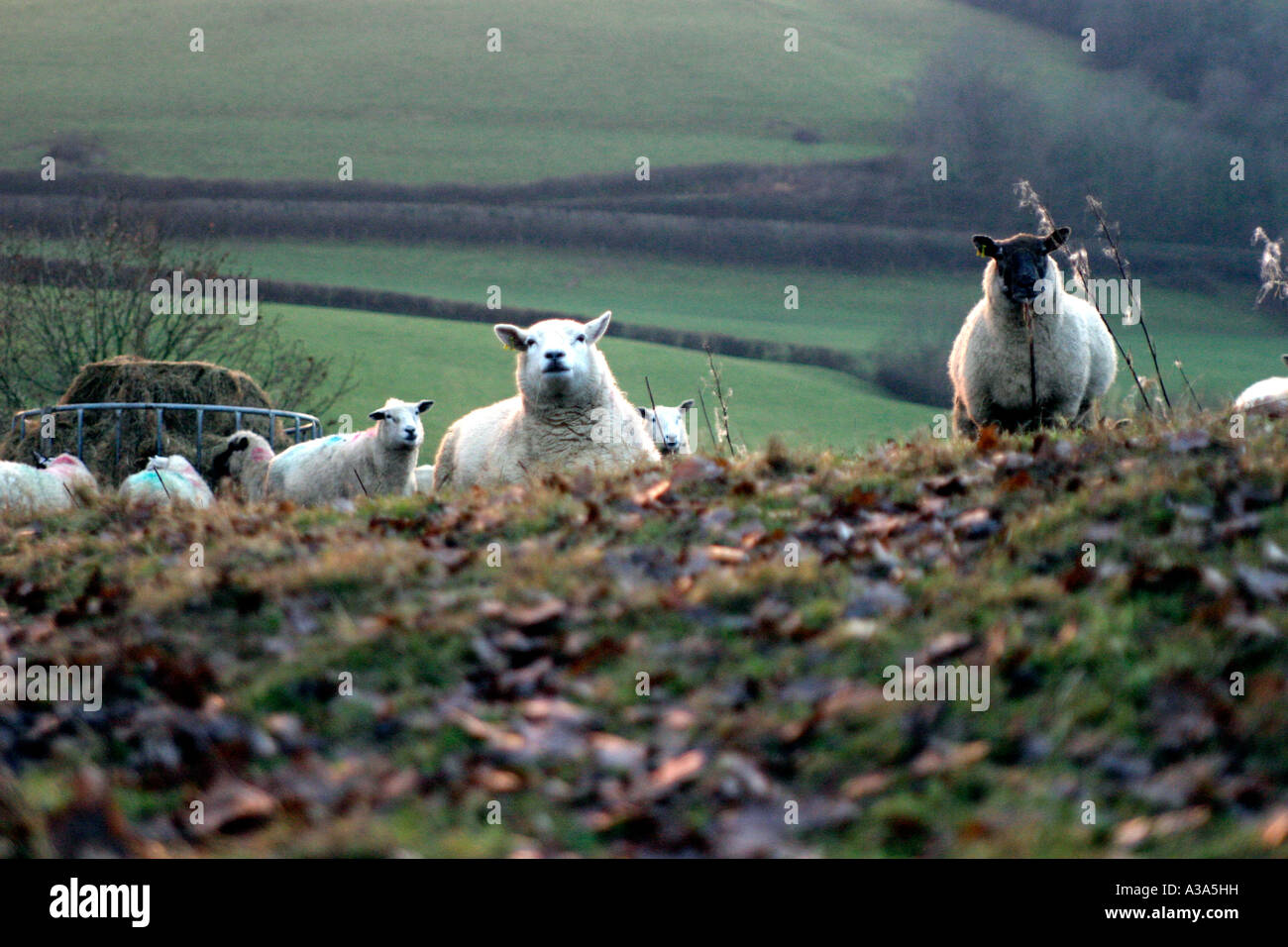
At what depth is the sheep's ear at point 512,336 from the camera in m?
10.8

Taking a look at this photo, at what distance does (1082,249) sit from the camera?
9.62 metres

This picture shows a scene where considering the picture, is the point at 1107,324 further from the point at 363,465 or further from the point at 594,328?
the point at 363,465

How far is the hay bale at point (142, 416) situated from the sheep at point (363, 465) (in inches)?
235

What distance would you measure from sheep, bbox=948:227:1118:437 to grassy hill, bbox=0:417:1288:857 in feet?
14.2

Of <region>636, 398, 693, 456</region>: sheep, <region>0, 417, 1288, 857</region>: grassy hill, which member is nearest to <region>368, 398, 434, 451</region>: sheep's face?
<region>636, 398, 693, 456</region>: sheep

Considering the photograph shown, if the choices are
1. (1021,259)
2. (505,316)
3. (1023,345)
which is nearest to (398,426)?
(1023,345)

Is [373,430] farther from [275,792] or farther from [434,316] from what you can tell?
[434,316]

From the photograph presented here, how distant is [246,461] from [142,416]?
4.70 meters

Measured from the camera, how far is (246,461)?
54.7 ft

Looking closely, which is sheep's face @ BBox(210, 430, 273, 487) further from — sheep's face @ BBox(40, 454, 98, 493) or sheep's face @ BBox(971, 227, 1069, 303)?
sheep's face @ BBox(971, 227, 1069, 303)
